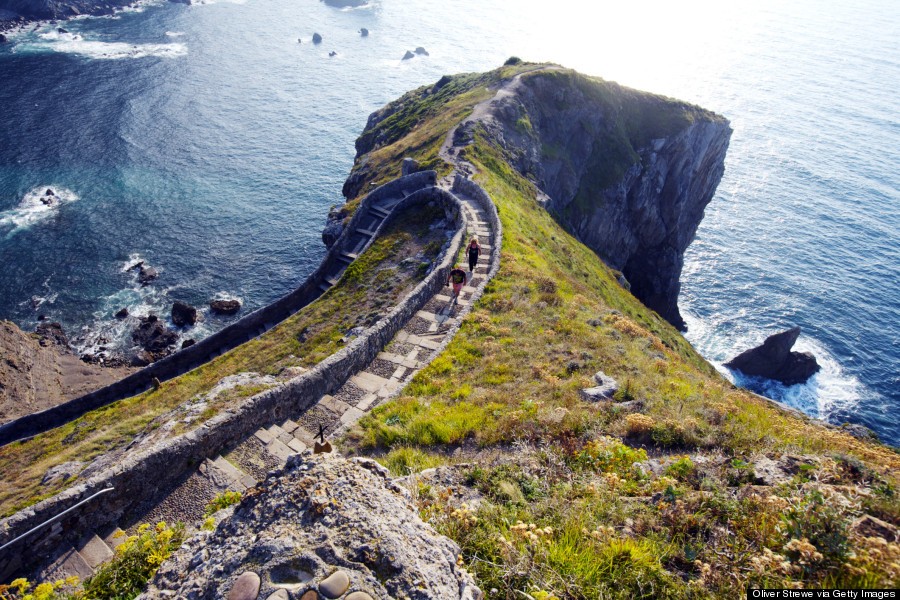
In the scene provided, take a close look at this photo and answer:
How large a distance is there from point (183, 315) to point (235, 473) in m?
38.3

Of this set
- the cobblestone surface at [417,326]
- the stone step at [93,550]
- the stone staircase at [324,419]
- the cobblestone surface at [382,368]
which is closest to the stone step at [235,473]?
the stone staircase at [324,419]

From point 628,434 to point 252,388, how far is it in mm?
12705

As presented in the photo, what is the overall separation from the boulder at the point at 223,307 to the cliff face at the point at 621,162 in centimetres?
3331

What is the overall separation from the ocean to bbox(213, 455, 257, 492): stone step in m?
35.7

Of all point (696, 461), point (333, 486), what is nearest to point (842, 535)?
point (696, 461)

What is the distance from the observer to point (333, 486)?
19.8ft

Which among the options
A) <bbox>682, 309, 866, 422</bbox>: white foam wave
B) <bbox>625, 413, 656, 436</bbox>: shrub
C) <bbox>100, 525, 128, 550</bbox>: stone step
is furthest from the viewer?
<bbox>682, 309, 866, 422</bbox>: white foam wave

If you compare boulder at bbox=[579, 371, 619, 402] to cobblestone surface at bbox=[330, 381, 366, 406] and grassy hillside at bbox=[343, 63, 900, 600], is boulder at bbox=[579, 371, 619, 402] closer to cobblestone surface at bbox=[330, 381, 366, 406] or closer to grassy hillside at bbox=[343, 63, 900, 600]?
grassy hillside at bbox=[343, 63, 900, 600]

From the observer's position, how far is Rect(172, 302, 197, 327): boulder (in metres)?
44.0

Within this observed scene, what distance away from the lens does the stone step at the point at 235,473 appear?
38.0 feet

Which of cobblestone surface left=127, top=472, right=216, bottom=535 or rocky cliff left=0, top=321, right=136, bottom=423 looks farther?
rocky cliff left=0, top=321, right=136, bottom=423

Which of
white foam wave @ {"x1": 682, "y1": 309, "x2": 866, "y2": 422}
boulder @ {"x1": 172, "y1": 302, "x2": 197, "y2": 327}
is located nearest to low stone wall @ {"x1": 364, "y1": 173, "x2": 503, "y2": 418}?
boulder @ {"x1": 172, "y1": 302, "x2": 197, "y2": 327}

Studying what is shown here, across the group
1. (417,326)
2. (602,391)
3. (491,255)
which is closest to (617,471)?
(602,391)

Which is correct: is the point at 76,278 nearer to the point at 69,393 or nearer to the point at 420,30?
the point at 69,393
